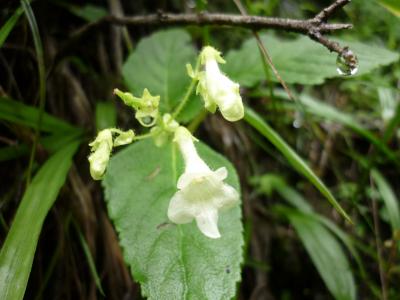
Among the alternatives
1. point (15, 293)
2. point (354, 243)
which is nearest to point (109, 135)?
point (15, 293)

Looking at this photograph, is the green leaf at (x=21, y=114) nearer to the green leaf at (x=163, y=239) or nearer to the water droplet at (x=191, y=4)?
the green leaf at (x=163, y=239)

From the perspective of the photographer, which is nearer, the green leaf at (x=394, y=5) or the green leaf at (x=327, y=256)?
the green leaf at (x=394, y=5)

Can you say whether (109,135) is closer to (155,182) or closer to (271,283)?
(155,182)

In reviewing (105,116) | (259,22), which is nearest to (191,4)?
(105,116)

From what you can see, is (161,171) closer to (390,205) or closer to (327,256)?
(327,256)

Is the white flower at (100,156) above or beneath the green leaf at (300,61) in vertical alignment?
beneath

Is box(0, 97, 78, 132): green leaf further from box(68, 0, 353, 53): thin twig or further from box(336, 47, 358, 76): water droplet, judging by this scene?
box(336, 47, 358, 76): water droplet

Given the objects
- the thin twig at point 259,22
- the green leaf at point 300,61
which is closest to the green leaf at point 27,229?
the thin twig at point 259,22
